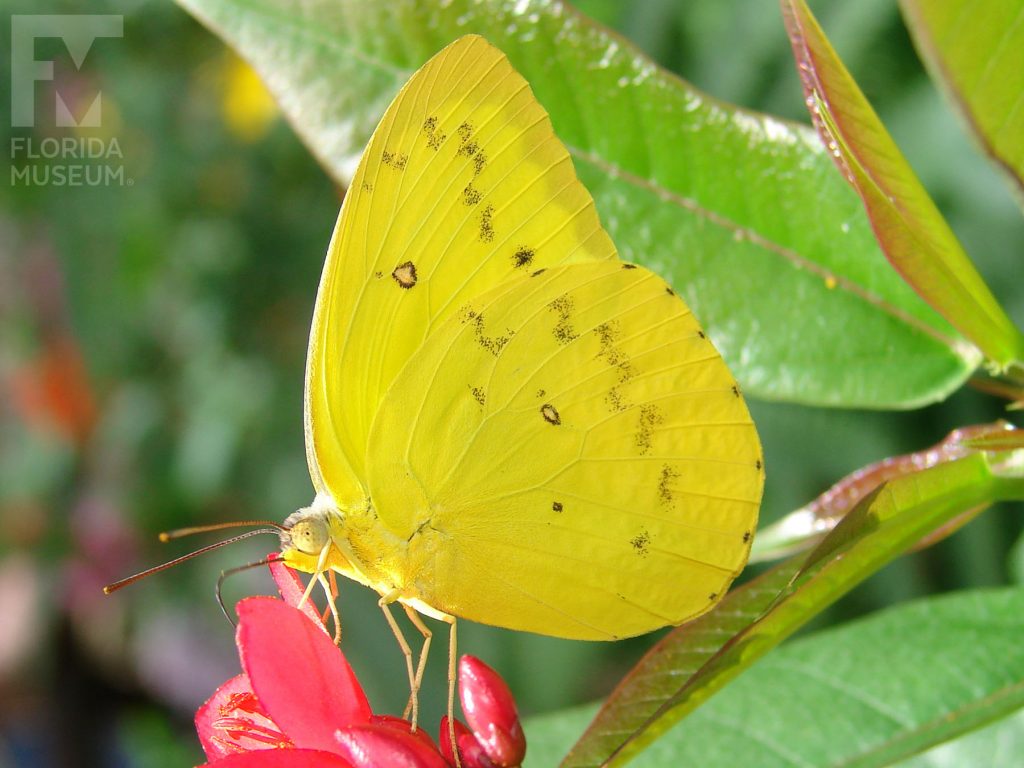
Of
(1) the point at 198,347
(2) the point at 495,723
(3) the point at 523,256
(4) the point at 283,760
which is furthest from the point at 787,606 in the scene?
(1) the point at 198,347

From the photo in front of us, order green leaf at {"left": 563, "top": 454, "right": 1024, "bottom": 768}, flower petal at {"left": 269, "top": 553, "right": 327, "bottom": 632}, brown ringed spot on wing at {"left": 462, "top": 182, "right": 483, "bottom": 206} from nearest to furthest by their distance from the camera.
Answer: green leaf at {"left": 563, "top": 454, "right": 1024, "bottom": 768}
flower petal at {"left": 269, "top": 553, "right": 327, "bottom": 632}
brown ringed spot on wing at {"left": 462, "top": 182, "right": 483, "bottom": 206}

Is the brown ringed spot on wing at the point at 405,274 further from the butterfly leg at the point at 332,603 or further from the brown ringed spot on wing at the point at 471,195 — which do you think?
the butterfly leg at the point at 332,603

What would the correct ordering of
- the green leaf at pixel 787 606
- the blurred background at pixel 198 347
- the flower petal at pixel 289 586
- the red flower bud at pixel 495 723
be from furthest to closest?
the blurred background at pixel 198 347 → the flower petal at pixel 289 586 → the red flower bud at pixel 495 723 → the green leaf at pixel 787 606

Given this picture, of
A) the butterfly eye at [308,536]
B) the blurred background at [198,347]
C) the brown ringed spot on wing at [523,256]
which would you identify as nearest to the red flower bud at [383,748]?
the butterfly eye at [308,536]

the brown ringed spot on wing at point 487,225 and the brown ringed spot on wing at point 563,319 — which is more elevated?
the brown ringed spot on wing at point 487,225

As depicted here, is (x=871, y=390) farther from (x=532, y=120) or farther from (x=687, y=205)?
(x=532, y=120)

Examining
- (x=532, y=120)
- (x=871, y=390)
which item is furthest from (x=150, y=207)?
(x=871, y=390)

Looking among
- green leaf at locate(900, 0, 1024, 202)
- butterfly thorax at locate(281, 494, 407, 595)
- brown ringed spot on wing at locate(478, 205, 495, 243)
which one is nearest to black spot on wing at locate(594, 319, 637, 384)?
brown ringed spot on wing at locate(478, 205, 495, 243)

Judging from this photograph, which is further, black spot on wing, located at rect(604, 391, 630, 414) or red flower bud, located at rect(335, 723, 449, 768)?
black spot on wing, located at rect(604, 391, 630, 414)

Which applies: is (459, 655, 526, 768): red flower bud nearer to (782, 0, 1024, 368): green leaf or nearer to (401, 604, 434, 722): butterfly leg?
(401, 604, 434, 722): butterfly leg
